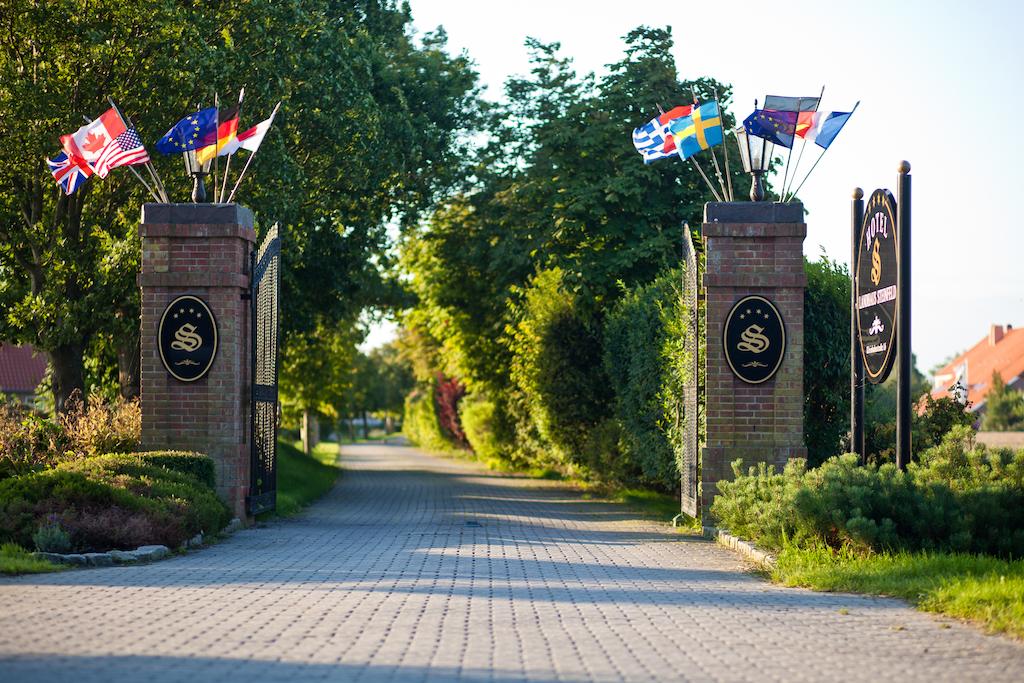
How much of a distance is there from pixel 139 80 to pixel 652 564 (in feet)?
48.9

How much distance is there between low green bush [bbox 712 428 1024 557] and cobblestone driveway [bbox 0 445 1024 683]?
34.3 inches

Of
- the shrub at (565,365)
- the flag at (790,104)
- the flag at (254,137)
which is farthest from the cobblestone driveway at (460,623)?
the shrub at (565,365)

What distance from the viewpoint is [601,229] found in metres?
27.8

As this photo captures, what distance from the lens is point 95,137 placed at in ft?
58.2

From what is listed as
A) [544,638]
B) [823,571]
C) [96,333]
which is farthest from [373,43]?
[544,638]

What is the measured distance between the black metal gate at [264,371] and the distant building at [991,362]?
229 feet

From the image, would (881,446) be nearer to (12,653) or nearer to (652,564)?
(652,564)

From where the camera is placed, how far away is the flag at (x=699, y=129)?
1789 centimetres

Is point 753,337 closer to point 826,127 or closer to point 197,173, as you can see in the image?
point 826,127

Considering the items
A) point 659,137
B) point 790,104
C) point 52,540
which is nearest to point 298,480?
point 659,137

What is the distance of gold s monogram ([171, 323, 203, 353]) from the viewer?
16.5 metres

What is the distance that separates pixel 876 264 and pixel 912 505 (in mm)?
2787

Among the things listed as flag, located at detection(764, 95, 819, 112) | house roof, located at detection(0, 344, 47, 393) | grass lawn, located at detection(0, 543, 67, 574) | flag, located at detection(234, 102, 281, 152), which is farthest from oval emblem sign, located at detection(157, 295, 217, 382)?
house roof, located at detection(0, 344, 47, 393)

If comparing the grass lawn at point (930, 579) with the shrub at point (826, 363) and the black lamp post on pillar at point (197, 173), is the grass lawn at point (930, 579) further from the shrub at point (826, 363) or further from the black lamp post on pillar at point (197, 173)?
the black lamp post on pillar at point (197, 173)
